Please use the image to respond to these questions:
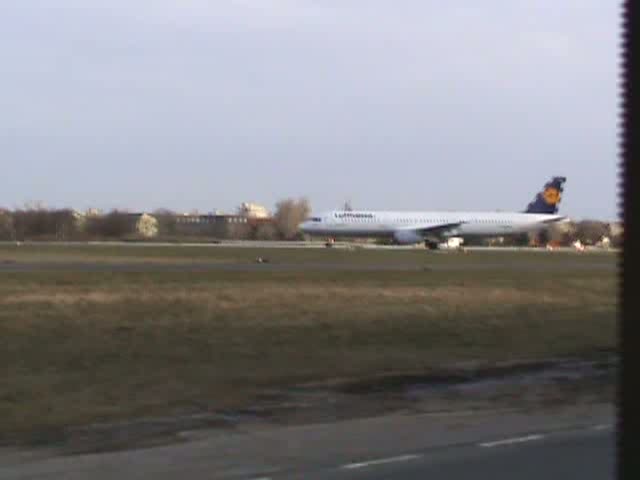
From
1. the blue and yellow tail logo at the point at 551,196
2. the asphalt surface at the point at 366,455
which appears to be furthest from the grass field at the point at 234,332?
the blue and yellow tail logo at the point at 551,196

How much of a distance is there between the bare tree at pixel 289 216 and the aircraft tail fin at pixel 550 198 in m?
42.8

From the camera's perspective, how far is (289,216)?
153875 mm

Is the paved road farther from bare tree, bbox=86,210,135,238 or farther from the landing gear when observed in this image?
bare tree, bbox=86,210,135,238

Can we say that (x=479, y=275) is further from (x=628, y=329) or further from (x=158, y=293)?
(x=628, y=329)

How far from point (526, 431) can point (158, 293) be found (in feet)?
70.5

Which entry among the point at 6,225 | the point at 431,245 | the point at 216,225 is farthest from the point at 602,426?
the point at 216,225

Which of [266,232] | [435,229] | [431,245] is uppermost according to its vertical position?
[266,232]

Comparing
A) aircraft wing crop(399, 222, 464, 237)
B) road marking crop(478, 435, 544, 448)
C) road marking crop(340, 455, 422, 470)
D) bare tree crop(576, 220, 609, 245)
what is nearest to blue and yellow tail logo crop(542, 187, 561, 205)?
aircraft wing crop(399, 222, 464, 237)

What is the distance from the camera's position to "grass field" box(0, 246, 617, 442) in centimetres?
1584

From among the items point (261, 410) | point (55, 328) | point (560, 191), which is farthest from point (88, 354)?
point (560, 191)

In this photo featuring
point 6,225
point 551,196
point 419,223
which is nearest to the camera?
point 419,223

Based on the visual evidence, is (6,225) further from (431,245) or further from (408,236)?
(431,245)

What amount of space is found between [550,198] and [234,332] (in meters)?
78.2

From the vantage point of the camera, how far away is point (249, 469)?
32.1 ft
